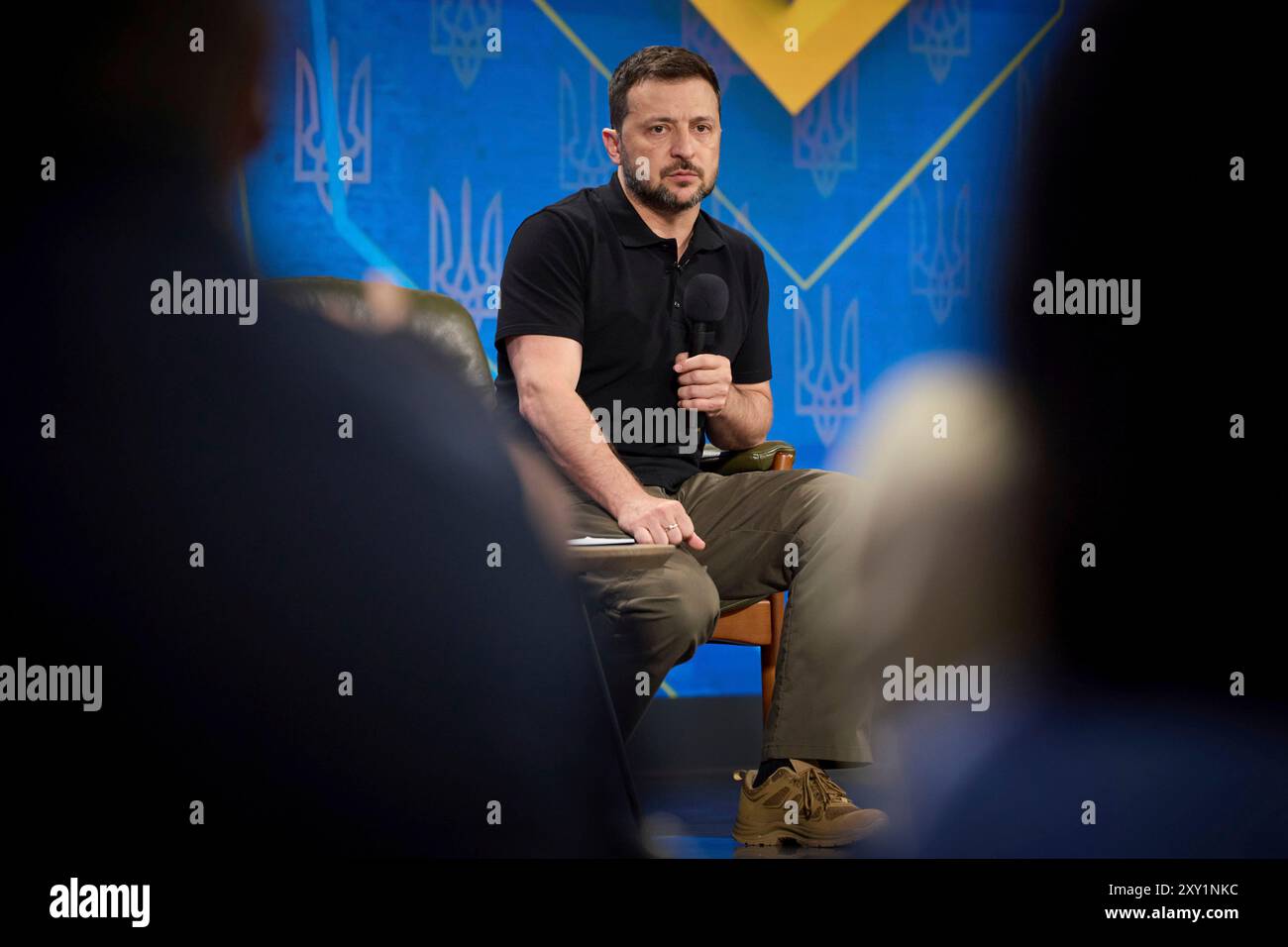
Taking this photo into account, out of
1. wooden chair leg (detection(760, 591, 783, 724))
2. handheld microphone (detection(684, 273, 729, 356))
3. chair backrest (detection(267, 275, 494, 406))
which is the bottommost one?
wooden chair leg (detection(760, 591, 783, 724))

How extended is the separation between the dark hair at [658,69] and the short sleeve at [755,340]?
1.07 ft

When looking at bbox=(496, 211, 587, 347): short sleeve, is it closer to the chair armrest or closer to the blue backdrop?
the chair armrest

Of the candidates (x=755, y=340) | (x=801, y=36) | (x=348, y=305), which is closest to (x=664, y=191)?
(x=755, y=340)

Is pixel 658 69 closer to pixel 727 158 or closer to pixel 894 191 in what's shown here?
pixel 727 158

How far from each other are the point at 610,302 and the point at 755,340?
357mm

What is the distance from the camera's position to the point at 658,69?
2148 mm

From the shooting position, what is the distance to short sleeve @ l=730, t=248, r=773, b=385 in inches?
92.0

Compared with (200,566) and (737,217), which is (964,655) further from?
(200,566)

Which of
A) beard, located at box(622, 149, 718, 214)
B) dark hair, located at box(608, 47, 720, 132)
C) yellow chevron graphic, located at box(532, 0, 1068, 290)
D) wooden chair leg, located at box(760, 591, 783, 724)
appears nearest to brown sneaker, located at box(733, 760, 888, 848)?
wooden chair leg, located at box(760, 591, 783, 724)

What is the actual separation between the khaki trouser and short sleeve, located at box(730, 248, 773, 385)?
1.11 feet

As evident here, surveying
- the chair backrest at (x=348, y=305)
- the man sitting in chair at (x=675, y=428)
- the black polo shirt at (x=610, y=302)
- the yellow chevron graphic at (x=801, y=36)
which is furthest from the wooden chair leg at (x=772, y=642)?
the yellow chevron graphic at (x=801, y=36)
